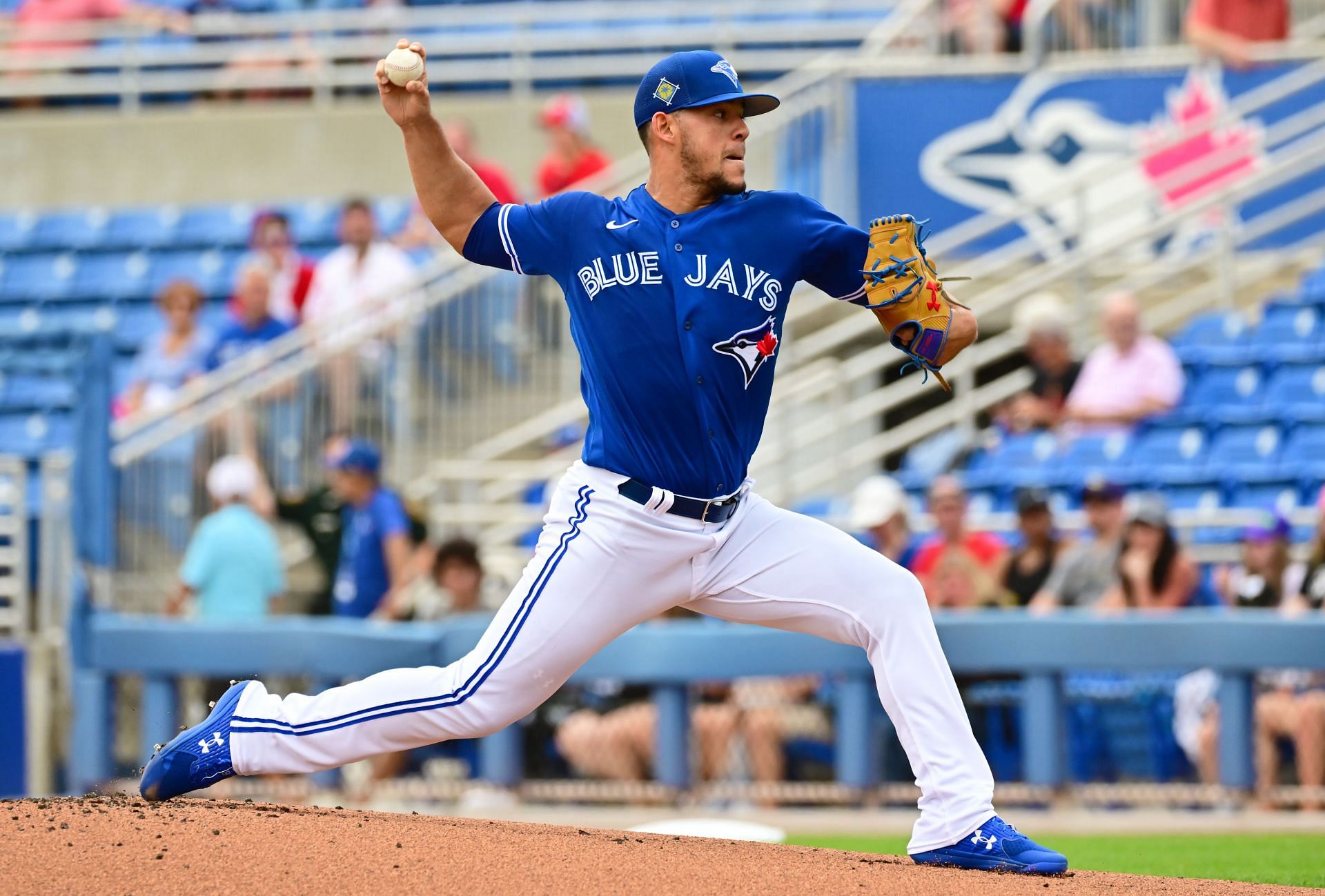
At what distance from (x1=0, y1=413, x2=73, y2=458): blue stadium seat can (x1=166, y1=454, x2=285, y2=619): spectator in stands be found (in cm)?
256

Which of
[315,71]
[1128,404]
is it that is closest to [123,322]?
[315,71]

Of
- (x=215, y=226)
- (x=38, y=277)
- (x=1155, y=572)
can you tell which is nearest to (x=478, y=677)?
(x=1155, y=572)

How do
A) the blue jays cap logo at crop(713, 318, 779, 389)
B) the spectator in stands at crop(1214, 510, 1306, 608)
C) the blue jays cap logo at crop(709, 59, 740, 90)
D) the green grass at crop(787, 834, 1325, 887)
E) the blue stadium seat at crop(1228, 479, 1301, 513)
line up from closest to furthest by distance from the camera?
the blue jays cap logo at crop(713, 318, 779, 389), the blue jays cap logo at crop(709, 59, 740, 90), the green grass at crop(787, 834, 1325, 887), the spectator in stands at crop(1214, 510, 1306, 608), the blue stadium seat at crop(1228, 479, 1301, 513)

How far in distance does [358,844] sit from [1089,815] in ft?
13.9

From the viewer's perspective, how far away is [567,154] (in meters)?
12.4

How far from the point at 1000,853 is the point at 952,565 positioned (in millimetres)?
4138

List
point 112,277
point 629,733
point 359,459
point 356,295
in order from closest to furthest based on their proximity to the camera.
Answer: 1. point 629,733
2. point 359,459
3. point 356,295
4. point 112,277

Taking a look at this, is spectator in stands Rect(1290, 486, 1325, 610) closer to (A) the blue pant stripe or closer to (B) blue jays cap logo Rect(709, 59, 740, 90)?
(B) blue jays cap logo Rect(709, 59, 740, 90)

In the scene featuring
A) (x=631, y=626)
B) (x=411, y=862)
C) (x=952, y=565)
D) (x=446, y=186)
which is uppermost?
(x=446, y=186)

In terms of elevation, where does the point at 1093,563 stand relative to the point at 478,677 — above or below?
above

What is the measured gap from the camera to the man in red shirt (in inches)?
481

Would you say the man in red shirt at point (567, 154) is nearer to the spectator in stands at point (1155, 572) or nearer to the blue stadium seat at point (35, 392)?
the blue stadium seat at point (35, 392)

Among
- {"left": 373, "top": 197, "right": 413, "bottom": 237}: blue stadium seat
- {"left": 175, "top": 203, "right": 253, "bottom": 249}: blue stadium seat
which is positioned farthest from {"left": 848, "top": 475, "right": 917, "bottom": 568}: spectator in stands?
{"left": 175, "top": 203, "right": 253, "bottom": 249}: blue stadium seat

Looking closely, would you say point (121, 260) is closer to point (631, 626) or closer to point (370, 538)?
point (370, 538)
